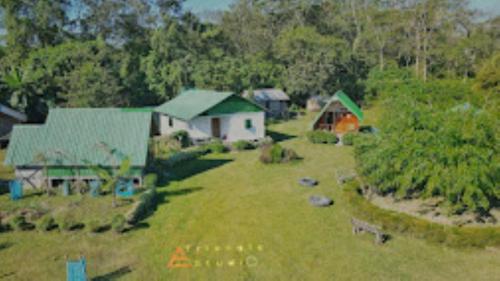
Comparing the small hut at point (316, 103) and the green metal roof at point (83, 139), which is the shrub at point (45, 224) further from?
the small hut at point (316, 103)

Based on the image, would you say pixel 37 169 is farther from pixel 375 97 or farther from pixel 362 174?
pixel 375 97

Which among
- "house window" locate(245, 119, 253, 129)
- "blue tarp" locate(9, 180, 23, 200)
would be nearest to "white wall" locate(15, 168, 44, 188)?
"blue tarp" locate(9, 180, 23, 200)

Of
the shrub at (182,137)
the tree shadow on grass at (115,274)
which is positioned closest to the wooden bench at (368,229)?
the tree shadow on grass at (115,274)

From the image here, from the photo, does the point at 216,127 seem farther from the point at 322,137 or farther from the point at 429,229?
the point at 429,229

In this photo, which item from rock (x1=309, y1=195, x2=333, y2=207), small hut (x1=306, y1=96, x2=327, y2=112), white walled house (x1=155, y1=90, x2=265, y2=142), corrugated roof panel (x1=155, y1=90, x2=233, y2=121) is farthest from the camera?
small hut (x1=306, y1=96, x2=327, y2=112)

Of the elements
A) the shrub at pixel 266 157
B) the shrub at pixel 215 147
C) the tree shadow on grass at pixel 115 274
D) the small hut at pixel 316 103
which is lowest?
the tree shadow on grass at pixel 115 274

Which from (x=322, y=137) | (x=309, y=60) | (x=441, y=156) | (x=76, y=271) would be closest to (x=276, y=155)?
(x=322, y=137)

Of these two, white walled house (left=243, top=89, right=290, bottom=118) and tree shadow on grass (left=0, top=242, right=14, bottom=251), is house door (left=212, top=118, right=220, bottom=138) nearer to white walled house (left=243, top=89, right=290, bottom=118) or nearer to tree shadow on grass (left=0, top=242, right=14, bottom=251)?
white walled house (left=243, top=89, right=290, bottom=118)
